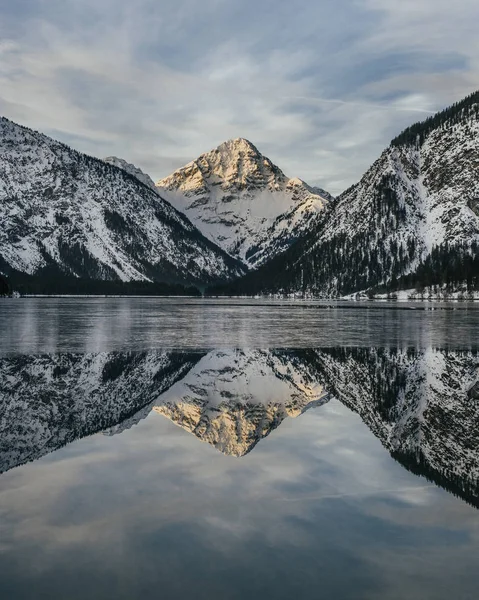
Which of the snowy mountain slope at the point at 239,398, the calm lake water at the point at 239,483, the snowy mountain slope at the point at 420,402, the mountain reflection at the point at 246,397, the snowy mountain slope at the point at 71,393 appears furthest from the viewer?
the snowy mountain slope at the point at 239,398

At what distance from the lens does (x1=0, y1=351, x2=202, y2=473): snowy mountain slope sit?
23.4 metres

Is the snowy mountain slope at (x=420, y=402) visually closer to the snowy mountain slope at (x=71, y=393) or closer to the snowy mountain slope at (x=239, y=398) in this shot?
the snowy mountain slope at (x=239, y=398)

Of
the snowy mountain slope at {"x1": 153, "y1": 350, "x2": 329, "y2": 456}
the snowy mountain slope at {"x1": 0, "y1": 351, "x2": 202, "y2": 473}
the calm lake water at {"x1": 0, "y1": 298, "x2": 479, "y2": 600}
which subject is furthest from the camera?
the snowy mountain slope at {"x1": 153, "y1": 350, "x2": 329, "y2": 456}

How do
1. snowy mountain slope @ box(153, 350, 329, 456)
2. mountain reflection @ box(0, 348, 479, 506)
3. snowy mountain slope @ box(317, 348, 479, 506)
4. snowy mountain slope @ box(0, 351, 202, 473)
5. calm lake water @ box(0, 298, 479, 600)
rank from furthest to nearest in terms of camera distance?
snowy mountain slope @ box(153, 350, 329, 456) < snowy mountain slope @ box(0, 351, 202, 473) < mountain reflection @ box(0, 348, 479, 506) < snowy mountain slope @ box(317, 348, 479, 506) < calm lake water @ box(0, 298, 479, 600)

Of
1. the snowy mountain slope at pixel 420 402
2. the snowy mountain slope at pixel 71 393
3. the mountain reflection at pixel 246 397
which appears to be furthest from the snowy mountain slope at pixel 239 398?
the snowy mountain slope at pixel 420 402

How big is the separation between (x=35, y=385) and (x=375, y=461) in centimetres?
2047

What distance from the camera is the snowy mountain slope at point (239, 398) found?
24.7m

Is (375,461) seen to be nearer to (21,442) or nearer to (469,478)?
(469,478)

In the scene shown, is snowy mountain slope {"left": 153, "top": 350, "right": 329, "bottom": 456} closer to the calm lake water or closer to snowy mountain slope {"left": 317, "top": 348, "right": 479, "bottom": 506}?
the calm lake water

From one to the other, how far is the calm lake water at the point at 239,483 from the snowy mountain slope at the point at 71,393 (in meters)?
0.15

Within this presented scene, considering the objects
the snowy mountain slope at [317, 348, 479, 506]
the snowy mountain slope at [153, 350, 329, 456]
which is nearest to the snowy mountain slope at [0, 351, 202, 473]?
the snowy mountain slope at [153, 350, 329, 456]

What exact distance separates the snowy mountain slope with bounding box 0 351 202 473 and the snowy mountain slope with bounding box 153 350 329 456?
4.68ft

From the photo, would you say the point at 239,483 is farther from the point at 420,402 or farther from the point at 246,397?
the point at 246,397

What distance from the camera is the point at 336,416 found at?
28203 mm
